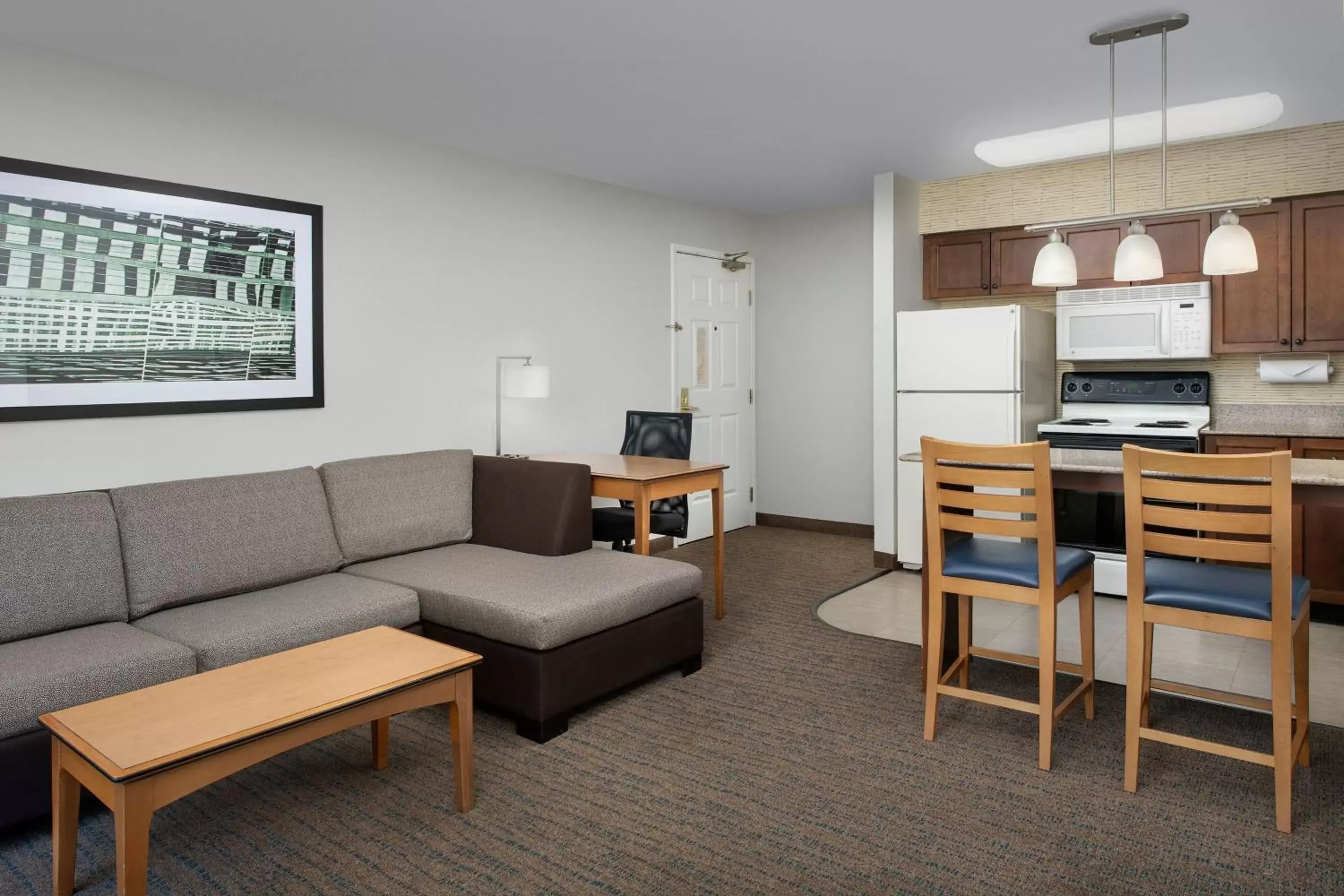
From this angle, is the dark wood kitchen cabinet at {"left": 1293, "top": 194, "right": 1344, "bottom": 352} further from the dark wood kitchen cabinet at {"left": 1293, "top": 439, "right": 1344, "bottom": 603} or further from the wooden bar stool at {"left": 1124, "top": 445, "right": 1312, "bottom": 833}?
the wooden bar stool at {"left": 1124, "top": 445, "right": 1312, "bottom": 833}

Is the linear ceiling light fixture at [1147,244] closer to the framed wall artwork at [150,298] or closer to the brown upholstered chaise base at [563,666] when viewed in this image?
the brown upholstered chaise base at [563,666]

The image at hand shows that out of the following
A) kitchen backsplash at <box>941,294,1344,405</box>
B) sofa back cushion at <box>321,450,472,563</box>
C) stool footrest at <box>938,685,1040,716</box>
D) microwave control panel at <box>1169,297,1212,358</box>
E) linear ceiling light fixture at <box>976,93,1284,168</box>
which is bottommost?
stool footrest at <box>938,685,1040,716</box>

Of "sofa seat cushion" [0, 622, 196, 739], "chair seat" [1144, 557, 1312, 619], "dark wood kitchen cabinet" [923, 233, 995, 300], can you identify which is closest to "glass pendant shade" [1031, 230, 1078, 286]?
"chair seat" [1144, 557, 1312, 619]

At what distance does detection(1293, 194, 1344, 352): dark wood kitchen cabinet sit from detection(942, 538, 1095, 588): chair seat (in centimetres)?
250

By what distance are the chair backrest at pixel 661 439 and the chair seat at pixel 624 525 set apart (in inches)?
4.4

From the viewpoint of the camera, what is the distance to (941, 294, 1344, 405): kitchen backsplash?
183 inches

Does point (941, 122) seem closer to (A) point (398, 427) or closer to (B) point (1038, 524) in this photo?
(B) point (1038, 524)

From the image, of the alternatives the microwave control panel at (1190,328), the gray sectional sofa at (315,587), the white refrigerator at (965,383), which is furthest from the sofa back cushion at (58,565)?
the microwave control panel at (1190,328)

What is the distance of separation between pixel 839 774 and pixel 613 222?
390 cm

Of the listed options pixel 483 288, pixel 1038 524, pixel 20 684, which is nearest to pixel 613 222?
pixel 483 288

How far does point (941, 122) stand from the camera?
4223 millimetres

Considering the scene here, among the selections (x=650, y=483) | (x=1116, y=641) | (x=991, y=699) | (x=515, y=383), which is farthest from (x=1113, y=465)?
(x=515, y=383)

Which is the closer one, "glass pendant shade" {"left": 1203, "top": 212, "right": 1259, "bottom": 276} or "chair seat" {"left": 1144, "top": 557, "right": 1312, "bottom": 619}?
"chair seat" {"left": 1144, "top": 557, "right": 1312, "bottom": 619}

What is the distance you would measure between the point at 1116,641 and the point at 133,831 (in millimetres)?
3748
